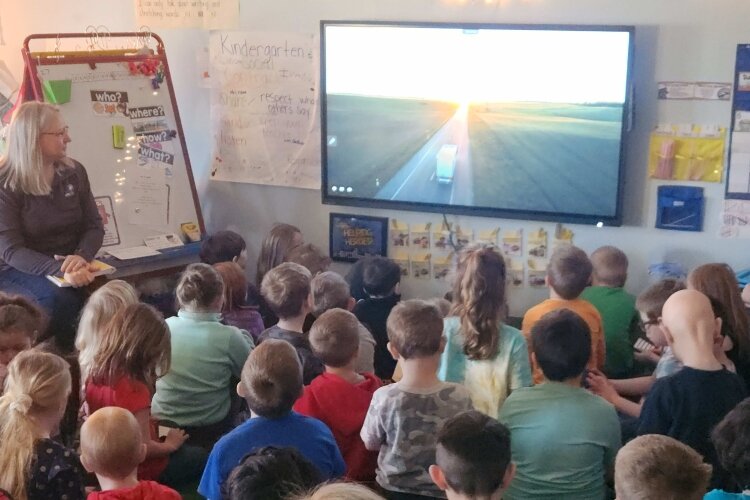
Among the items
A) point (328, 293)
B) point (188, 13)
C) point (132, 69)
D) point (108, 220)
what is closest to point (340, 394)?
point (328, 293)

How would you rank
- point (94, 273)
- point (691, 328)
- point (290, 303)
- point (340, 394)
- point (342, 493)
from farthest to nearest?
point (94, 273), point (290, 303), point (340, 394), point (691, 328), point (342, 493)

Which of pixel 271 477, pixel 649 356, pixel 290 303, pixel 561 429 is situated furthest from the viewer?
pixel 649 356

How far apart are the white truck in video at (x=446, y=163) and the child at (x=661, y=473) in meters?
2.77

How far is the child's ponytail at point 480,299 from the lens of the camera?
108 inches

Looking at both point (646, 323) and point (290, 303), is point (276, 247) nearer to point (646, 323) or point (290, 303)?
point (290, 303)

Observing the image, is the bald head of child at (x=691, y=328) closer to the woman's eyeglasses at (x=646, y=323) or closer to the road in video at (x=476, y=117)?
the woman's eyeglasses at (x=646, y=323)

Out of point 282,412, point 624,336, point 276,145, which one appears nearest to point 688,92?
point 624,336

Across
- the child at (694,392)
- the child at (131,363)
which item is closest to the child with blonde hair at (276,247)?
the child at (131,363)

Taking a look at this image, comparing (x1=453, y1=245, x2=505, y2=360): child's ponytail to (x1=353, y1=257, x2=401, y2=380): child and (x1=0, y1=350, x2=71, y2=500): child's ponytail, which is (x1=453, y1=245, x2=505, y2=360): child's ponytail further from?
(x1=0, y1=350, x2=71, y2=500): child's ponytail

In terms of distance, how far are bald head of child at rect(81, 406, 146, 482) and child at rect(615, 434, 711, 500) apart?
3.68 feet

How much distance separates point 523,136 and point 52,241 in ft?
7.27

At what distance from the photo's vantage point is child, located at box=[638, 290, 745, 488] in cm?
232

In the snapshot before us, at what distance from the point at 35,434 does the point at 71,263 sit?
1698 millimetres

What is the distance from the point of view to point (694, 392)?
2330 mm
